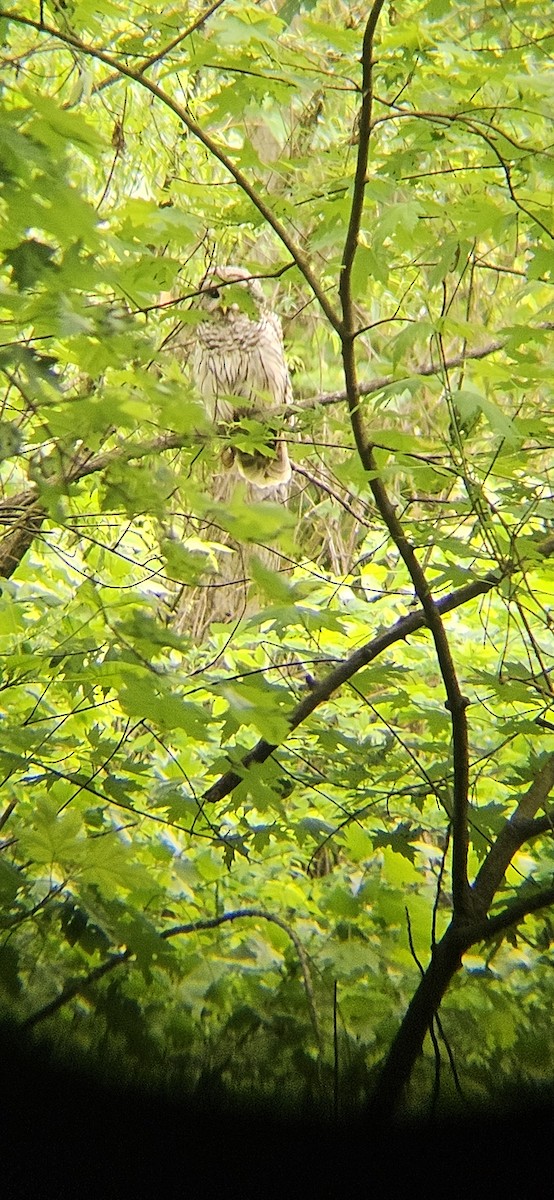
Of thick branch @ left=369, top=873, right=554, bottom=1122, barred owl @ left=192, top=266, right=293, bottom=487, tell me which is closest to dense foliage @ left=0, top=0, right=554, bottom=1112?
thick branch @ left=369, top=873, right=554, bottom=1122

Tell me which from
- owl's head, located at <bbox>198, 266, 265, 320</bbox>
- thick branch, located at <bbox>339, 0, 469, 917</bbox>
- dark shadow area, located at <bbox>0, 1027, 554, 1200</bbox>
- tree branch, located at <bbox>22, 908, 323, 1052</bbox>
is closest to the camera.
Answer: dark shadow area, located at <bbox>0, 1027, 554, 1200</bbox>

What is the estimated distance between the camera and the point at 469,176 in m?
1.04

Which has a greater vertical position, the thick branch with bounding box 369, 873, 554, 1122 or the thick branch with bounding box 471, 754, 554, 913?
the thick branch with bounding box 471, 754, 554, 913

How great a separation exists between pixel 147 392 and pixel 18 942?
531 mm

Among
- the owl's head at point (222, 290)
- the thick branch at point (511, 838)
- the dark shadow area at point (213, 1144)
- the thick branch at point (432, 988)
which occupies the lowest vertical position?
the dark shadow area at point (213, 1144)

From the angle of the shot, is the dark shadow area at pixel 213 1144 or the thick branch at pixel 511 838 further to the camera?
the thick branch at pixel 511 838

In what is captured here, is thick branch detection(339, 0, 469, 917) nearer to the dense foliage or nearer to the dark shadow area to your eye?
the dense foliage

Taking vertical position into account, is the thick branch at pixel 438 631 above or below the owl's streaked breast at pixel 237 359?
below

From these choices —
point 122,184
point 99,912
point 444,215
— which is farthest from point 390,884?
point 122,184

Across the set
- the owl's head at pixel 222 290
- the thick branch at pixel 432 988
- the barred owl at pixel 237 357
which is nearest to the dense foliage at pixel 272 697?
the thick branch at pixel 432 988

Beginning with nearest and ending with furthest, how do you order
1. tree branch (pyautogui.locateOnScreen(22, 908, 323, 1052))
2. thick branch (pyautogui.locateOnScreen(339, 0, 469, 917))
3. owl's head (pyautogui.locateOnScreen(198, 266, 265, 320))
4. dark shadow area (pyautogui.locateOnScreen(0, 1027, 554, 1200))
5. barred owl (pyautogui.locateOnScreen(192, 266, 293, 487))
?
dark shadow area (pyautogui.locateOnScreen(0, 1027, 554, 1200))
tree branch (pyautogui.locateOnScreen(22, 908, 323, 1052))
thick branch (pyautogui.locateOnScreen(339, 0, 469, 917))
owl's head (pyautogui.locateOnScreen(198, 266, 265, 320))
barred owl (pyautogui.locateOnScreen(192, 266, 293, 487))

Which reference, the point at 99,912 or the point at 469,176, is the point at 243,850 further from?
the point at 469,176

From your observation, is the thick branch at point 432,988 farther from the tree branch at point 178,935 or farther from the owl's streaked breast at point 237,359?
the owl's streaked breast at point 237,359

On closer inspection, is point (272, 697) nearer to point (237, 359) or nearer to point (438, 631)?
point (438, 631)
